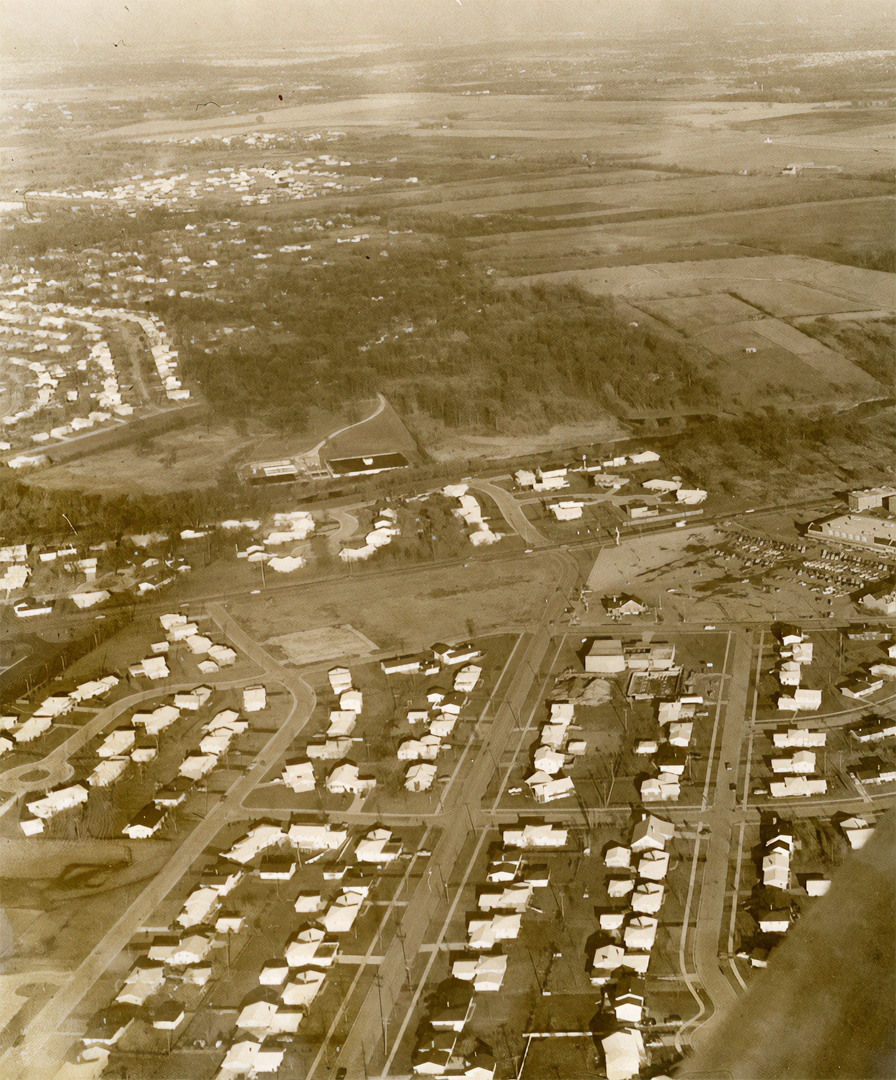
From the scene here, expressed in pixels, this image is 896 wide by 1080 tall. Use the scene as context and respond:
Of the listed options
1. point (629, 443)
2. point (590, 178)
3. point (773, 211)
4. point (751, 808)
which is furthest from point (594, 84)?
point (751, 808)

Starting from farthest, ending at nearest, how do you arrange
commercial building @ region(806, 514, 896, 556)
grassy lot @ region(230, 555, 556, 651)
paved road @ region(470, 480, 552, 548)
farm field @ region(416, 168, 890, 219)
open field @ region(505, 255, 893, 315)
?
farm field @ region(416, 168, 890, 219) < open field @ region(505, 255, 893, 315) < paved road @ region(470, 480, 552, 548) < commercial building @ region(806, 514, 896, 556) < grassy lot @ region(230, 555, 556, 651)

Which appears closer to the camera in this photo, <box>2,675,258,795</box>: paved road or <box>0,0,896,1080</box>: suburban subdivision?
<box>0,0,896,1080</box>: suburban subdivision

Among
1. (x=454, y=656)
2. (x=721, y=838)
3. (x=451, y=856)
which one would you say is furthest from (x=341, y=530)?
(x=721, y=838)

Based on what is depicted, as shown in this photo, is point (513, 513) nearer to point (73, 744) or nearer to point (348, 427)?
point (348, 427)

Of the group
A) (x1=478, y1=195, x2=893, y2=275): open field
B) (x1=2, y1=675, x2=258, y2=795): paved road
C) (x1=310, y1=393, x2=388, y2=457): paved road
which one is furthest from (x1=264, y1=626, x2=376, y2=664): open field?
(x1=478, y1=195, x2=893, y2=275): open field

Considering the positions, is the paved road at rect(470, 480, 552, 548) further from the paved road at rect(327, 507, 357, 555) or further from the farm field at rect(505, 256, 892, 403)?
the farm field at rect(505, 256, 892, 403)

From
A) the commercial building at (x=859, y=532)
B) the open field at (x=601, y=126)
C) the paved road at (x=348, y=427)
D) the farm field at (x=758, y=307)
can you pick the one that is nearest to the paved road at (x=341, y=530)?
the paved road at (x=348, y=427)

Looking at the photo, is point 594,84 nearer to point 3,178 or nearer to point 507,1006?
point 3,178
